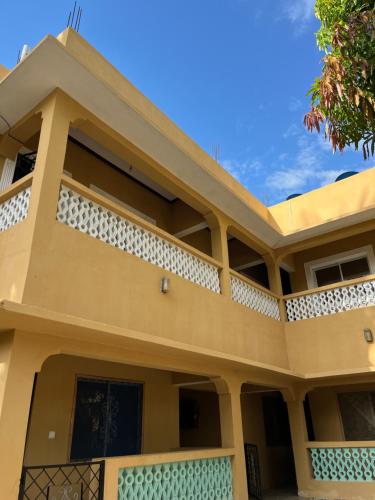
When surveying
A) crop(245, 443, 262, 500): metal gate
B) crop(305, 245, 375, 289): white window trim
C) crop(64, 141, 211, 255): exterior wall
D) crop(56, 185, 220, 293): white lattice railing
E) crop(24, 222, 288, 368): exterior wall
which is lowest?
crop(245, 443, 262, 500): metal gate

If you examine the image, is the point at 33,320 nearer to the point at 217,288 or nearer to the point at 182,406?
the point at 217,288

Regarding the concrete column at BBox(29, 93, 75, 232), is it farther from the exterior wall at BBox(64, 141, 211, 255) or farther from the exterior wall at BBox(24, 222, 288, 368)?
the exterior wall at BBox(64, 141, 211, 255)

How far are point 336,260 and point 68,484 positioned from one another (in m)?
8.93

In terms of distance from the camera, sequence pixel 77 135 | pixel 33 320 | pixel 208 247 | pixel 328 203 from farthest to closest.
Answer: pixel 208 247 → pixel 328 203 → pixel 77 135 → pixel 33 320

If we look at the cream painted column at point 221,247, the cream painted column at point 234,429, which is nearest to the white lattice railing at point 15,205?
the cream painted column at point 221,247

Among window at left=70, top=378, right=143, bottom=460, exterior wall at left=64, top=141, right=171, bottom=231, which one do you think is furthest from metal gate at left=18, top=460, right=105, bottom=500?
exterior wall at left=64, top=141, right=171, bottom=231

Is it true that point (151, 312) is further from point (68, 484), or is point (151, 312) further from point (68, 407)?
point (68, 484)

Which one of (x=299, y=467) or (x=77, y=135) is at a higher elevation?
(x=77, y=135)

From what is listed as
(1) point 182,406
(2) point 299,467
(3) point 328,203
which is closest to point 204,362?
(2) point 299,467

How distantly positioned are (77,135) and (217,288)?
4.34m

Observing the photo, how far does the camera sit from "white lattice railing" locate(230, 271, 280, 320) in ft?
29.7

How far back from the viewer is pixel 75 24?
672 centimetres

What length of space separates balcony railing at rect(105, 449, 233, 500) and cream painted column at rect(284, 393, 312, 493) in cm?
291

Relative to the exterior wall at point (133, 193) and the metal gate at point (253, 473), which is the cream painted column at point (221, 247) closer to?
the exterior wall at point (133, 193)
